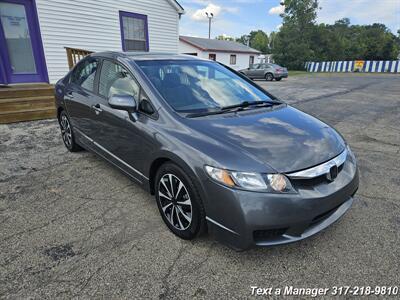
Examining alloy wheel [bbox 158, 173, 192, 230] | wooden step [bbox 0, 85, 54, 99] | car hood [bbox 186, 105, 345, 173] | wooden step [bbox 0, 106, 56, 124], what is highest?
car hood [bbox 186, 105, 345, 173]

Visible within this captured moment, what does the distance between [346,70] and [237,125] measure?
4304cm

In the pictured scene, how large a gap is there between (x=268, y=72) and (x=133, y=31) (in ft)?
44.7

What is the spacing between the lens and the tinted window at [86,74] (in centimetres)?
353

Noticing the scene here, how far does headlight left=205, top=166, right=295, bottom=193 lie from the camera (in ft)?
6.11

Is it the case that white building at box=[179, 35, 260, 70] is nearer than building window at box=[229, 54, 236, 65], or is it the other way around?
white building at box=[179, 35, 260, 70]

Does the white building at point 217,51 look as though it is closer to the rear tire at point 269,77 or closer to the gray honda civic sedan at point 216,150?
the rear tire at point 269,77

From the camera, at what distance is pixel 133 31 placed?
10.1 m

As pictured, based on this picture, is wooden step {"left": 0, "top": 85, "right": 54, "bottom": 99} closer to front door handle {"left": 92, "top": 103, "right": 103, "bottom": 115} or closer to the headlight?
front door handle {"left": 92, "top": 103, "right": 103, "bottom": 115}

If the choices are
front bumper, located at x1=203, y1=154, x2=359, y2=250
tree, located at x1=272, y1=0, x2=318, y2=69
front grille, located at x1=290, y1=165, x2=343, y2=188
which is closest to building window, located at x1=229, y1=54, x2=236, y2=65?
tree, located at x1=272, y1=0, x2=318, y2=69

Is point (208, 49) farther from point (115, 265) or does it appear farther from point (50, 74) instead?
point (115, 265)

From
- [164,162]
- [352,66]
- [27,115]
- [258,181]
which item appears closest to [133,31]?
[27,115]

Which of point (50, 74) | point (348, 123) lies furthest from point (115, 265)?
point (50, 74)

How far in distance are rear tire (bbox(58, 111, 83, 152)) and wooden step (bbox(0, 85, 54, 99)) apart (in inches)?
114

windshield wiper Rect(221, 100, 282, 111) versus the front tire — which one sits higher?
windshield wiper Rect(221, 100, 282, 111)
